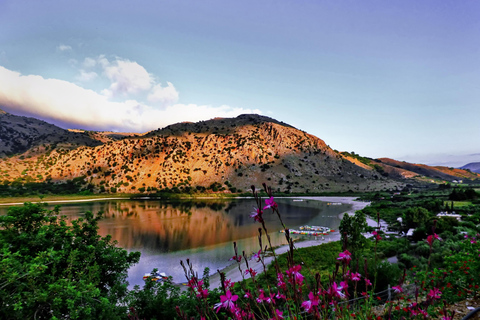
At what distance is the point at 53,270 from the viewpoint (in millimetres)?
5863

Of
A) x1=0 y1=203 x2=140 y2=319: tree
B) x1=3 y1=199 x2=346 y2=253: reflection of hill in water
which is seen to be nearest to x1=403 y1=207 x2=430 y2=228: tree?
x1=3 y1=199 x2=346 y2=253: reflection of hill in water

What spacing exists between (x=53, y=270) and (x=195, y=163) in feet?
360

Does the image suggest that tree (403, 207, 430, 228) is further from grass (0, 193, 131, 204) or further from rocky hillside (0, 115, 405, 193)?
grass (0, 193, 131, 204)

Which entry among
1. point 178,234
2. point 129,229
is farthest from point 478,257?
point 129,229

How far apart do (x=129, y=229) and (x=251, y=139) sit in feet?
306

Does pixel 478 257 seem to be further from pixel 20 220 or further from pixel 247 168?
pixel 247 168

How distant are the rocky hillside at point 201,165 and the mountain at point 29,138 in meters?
9.22

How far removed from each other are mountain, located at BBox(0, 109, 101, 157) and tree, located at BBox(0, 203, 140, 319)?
432ft

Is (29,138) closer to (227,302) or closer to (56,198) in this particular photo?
(56,198)

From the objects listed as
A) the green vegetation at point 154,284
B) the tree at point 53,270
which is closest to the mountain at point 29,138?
the tree at point 53,270

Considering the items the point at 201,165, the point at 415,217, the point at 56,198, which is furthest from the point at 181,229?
the point at 201,165

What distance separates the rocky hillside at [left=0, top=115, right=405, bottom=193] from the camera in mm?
101125

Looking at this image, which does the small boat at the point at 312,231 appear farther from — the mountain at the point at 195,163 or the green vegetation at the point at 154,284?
the mountain at the point at 195,163

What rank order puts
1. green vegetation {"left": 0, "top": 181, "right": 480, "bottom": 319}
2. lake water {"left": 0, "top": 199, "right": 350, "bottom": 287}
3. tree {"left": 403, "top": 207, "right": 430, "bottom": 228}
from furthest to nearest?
tree {"left": 403, "top": 207, "right": 430, "bottom": 228}
lake water {"left": 0, "top": 199, "right": 350, "bottom": 287}
green vegetation {"left": 0, "top": 181, "right": 480, "bottom": 319}
